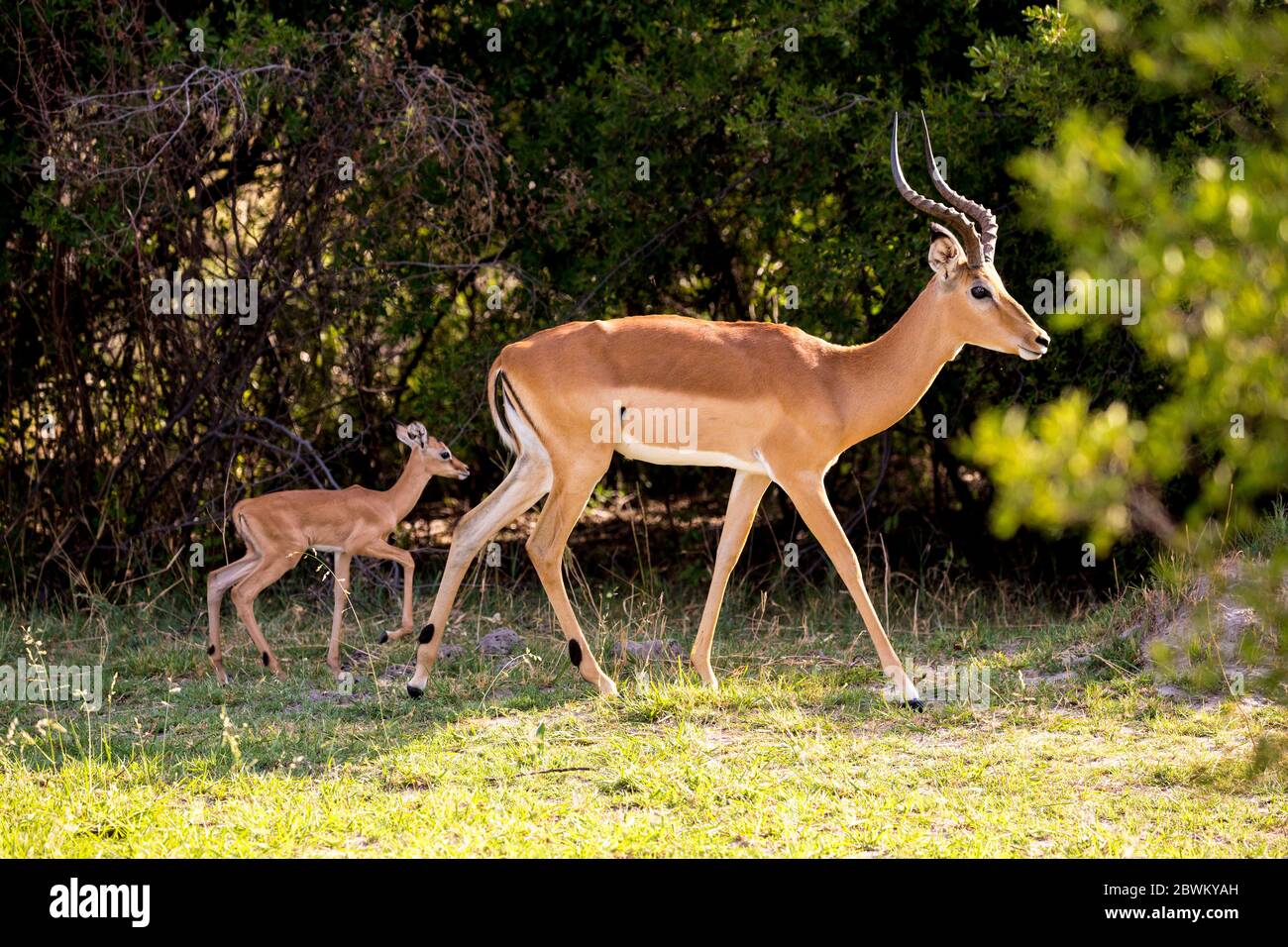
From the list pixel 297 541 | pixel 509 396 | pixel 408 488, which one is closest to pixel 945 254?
pixel 509 396

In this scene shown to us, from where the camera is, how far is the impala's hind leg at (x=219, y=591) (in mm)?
6488

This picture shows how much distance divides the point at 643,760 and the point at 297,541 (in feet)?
7.31

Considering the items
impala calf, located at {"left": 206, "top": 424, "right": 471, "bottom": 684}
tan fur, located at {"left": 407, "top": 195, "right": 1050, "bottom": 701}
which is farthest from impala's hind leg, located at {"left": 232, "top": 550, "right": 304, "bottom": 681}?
tan fur, located at {"left": 407, "top": 195, "right": 1050, "bottom": 701}

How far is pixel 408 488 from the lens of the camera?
7074 millimetres

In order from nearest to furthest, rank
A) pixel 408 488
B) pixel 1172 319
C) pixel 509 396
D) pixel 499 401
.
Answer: pixel 1172 319, pixel 509 396, pixel 499 401, pixel 408 488

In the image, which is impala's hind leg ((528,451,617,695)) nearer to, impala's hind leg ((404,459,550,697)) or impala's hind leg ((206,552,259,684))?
impala's hind leg ((404,459,550,697))

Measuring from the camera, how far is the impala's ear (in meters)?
6.32

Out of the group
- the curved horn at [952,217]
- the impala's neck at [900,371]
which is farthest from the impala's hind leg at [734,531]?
the curved horn at [952,217]

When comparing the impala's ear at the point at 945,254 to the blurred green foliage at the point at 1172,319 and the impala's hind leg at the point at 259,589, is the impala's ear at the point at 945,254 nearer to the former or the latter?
the impala's hind leg at the point at 259,589

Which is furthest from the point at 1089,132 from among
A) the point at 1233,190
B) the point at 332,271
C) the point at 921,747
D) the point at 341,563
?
the point at 332,271

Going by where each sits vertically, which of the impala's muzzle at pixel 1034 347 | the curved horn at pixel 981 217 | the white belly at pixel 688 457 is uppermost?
the curved horn at pixel 981 217

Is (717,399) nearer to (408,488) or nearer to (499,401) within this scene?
(499,401)

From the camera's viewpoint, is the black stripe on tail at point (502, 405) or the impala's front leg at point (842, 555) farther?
the black stripe on tail at point (502, 405)
